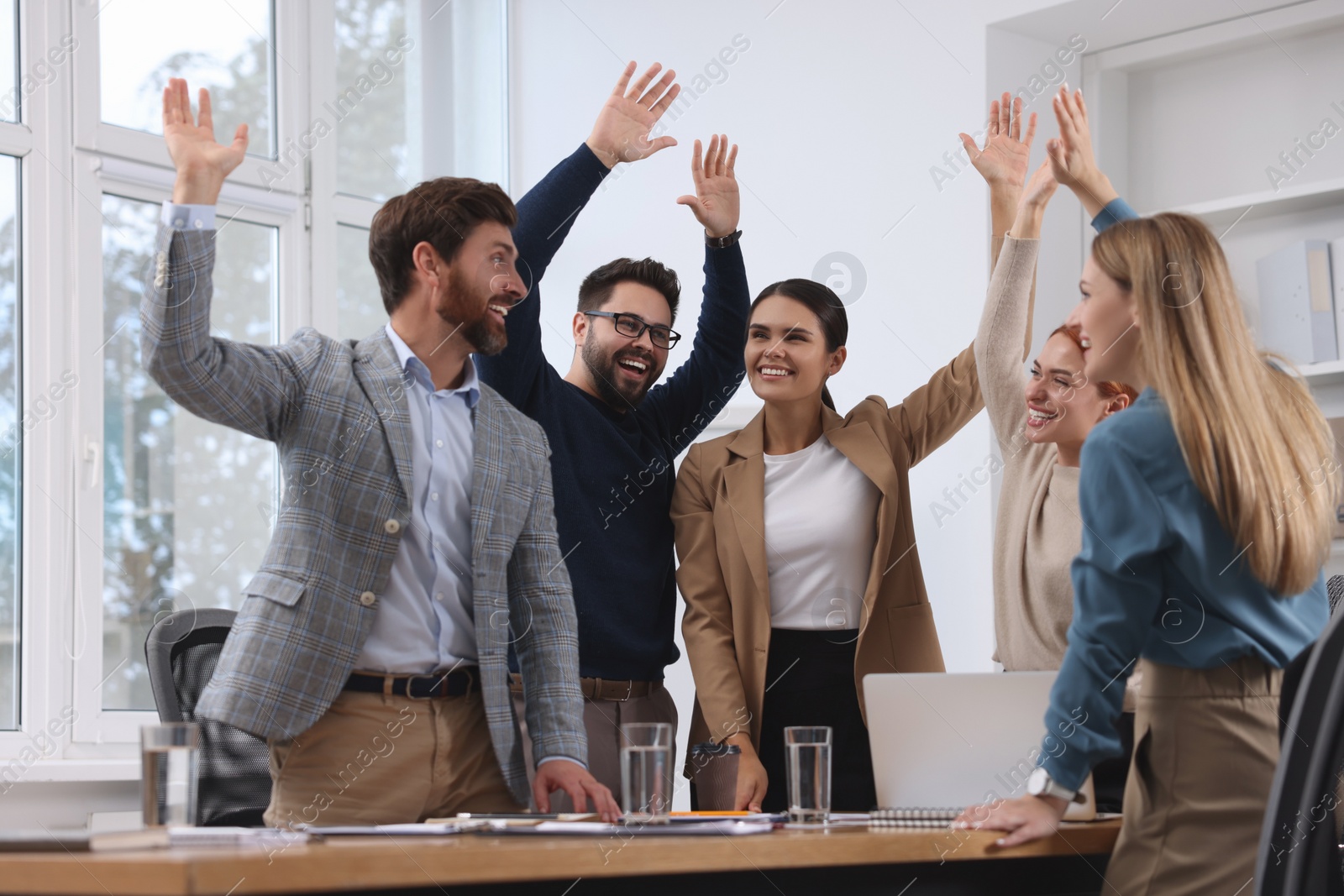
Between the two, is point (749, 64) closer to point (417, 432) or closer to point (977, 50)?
point (977, 50)

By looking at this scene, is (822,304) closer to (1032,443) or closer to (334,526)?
(1032,443)

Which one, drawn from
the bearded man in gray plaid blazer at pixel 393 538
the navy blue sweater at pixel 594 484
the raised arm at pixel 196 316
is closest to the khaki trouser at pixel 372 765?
the bearded man in gray plaid blazer at pixel 393 538

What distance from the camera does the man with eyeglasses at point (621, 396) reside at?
2.43 m

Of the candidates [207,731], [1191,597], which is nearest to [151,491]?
[207,731]

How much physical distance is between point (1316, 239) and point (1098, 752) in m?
2.37

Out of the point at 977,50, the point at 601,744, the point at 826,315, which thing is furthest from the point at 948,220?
the point at 601,744

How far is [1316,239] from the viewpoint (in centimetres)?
331

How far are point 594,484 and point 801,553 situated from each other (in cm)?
42

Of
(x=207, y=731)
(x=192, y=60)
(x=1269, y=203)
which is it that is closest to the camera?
(x=207, y=731)

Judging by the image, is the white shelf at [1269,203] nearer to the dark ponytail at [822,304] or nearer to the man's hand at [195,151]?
the dark ponytail at [822,304]

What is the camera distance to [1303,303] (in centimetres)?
324

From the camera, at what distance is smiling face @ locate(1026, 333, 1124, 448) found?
2293 mm

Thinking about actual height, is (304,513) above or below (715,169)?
below

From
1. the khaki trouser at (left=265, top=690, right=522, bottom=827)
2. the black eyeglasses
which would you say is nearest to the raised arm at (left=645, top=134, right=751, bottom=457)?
the black eyeglasses
